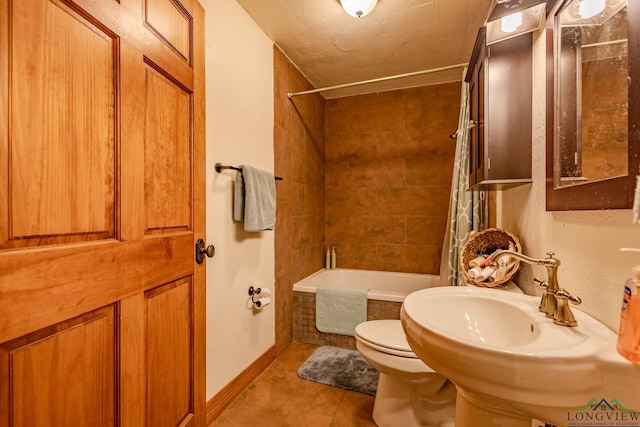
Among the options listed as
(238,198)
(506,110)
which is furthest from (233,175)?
(506,110)

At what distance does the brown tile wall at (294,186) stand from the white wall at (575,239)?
1565 mm

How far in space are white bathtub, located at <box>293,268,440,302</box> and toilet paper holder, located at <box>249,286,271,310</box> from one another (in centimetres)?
67

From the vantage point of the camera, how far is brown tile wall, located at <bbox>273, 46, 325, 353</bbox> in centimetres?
222

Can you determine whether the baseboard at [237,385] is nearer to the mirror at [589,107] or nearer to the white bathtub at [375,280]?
the white bathtub at [375,280]

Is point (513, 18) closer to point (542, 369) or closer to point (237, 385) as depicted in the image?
point (542, 369)

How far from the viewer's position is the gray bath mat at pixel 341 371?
70.1 inches

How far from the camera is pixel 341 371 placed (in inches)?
75.8

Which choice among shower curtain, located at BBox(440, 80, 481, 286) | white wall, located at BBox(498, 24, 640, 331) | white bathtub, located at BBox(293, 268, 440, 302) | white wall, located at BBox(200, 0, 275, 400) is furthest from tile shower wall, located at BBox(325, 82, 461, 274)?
white wall, located at BBox(498, 24, 640, 331)

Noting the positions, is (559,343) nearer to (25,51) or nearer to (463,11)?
(25,51)

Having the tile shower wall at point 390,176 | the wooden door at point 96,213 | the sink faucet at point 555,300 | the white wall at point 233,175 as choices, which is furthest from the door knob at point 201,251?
the tile shower wall at point 390,176

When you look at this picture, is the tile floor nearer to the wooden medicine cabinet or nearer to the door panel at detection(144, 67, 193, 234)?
the door panel at detection(144, 67, 193, 234)

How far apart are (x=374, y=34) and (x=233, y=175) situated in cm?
141

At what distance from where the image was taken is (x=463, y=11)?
1.76 m

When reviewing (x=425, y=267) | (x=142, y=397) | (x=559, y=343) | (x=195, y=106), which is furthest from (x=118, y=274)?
(x=425, y=267)
